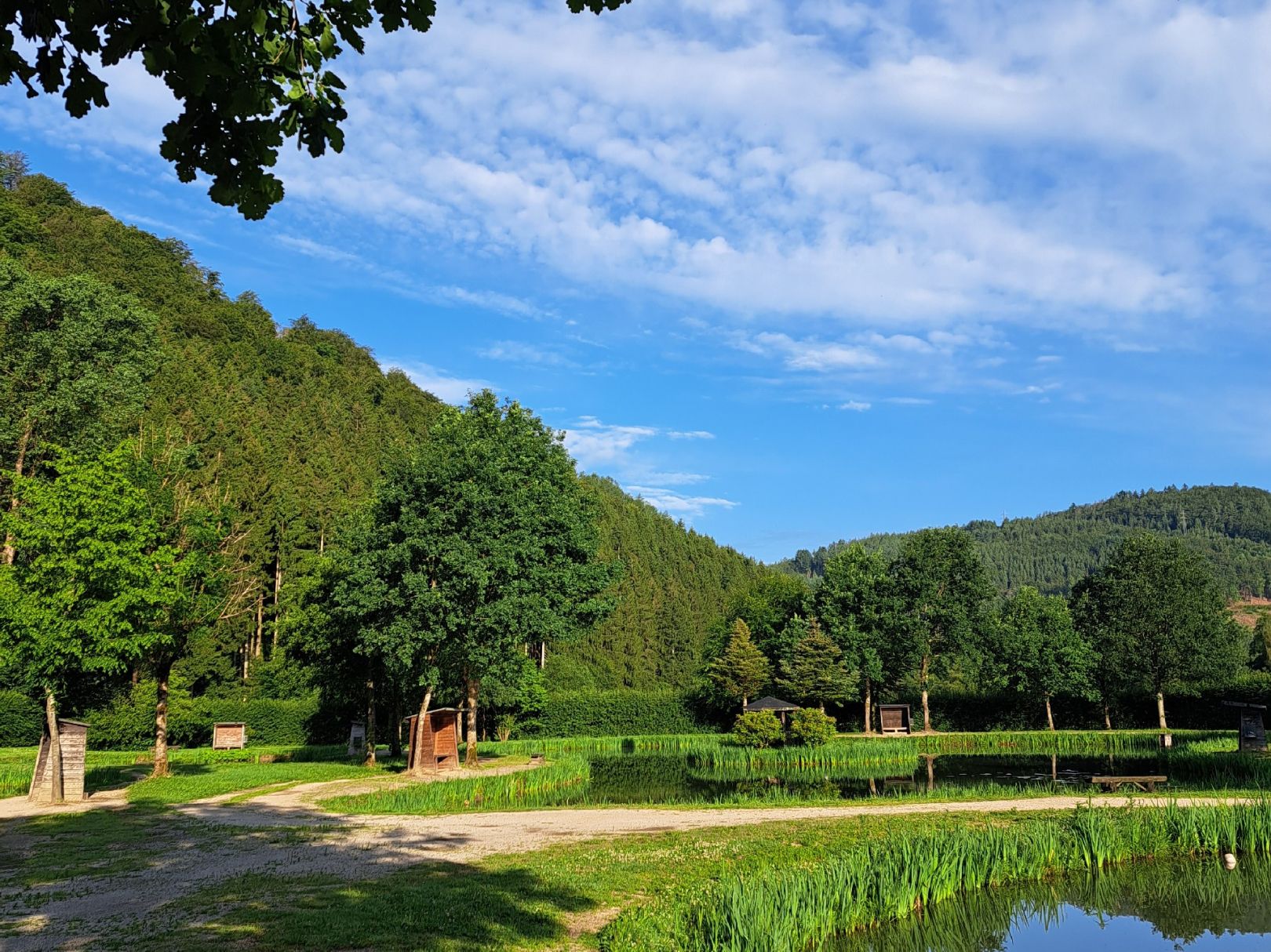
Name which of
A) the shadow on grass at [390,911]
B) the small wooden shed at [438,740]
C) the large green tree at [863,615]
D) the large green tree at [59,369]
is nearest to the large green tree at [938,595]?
the large green tree at [863,615]

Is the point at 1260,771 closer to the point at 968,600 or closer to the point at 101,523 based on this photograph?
the point at 968,600

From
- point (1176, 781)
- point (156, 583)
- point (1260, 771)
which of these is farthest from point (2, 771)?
point (1260, 771)

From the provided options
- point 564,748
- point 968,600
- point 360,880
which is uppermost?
point 968,600

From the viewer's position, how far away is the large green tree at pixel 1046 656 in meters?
43.8

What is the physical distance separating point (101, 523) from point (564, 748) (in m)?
22.8

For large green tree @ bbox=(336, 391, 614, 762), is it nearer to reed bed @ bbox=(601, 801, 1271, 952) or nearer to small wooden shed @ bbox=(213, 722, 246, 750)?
small wooden shed @ bbox=(213, 722, 246, 750)

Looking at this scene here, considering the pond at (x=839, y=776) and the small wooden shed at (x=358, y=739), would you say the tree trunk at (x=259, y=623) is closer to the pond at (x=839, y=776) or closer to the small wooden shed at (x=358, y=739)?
the small wooden shed at (x=358, y=739)

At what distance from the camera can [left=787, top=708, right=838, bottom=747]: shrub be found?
32875 mm

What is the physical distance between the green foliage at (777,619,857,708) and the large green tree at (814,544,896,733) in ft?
5.57

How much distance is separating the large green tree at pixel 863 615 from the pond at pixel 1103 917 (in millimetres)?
32832

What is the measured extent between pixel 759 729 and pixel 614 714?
49.6ft

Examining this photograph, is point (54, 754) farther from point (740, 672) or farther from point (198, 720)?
point (740, 672)

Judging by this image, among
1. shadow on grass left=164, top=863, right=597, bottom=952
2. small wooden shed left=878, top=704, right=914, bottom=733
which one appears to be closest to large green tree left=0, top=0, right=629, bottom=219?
shadow on grass left=164, top=863, right=597, bottom=952

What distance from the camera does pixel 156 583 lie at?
65.1ft
